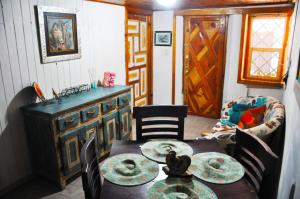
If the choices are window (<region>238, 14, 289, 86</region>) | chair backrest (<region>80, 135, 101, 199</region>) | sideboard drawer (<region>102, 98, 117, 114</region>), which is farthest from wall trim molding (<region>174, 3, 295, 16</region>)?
chair backrest (<region>80, 135, 101, 199</region>)

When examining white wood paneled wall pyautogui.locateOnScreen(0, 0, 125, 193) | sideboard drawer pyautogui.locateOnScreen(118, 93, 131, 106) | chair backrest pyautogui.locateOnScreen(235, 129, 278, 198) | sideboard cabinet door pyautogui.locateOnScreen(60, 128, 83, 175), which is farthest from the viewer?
sideboard drawer pyautogui.locateOnScreen(118, 93, 131, 106)

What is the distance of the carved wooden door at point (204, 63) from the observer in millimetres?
4426

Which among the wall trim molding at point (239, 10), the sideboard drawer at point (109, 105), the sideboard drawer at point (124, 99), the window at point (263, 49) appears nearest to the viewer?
the sideboard drawer at point (109, 105)

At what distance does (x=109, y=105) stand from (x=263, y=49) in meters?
2.59

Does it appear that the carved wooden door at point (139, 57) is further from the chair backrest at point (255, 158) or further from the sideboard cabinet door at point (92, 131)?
the chair backrest at point (255, 158)

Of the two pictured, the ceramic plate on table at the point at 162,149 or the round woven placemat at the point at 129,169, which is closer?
the round woven placemat at the point at 129,169

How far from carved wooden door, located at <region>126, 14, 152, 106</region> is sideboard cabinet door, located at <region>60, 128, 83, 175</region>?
1.83 m

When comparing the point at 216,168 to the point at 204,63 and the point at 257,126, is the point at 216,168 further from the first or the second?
the point at 204,63

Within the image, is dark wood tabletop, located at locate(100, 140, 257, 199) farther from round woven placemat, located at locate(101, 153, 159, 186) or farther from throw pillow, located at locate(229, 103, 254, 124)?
throw pillow, located at locate(229, 103, 254, 124)

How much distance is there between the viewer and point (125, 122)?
3523 mm

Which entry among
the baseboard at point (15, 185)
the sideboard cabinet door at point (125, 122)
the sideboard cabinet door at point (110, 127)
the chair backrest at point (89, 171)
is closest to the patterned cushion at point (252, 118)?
the sideboard cabinet door at point (125, 122)

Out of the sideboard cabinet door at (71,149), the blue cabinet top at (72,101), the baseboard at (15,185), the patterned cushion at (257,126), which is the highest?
the blue cabinet top at (72,101)

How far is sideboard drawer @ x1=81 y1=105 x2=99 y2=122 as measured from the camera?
280cm

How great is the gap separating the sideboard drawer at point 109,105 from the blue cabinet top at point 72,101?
0.08m
